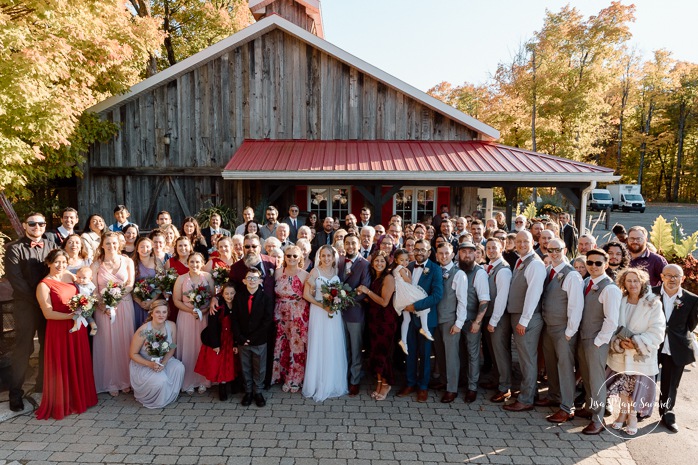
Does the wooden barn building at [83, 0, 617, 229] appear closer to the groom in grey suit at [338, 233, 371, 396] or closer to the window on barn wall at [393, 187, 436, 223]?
the window on barn wall at [393, 187, 436, 223]

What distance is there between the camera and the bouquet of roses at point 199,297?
18.6ft

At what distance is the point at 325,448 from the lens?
4.63 m

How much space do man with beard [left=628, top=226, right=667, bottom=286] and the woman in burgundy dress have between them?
352cm

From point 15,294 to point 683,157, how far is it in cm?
5336

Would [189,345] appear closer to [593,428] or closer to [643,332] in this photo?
[593,428]

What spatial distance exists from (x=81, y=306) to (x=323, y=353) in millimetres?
2977

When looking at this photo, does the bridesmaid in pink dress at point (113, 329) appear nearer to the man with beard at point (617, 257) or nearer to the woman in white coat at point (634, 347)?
the woman in white coat at point (634, 347)

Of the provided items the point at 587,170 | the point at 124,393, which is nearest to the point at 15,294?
the point at 124,393

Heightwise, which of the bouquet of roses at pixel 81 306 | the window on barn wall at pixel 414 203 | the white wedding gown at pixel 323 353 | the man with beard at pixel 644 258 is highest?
the window on barn wall at pixel 414 203

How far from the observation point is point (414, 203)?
13.2 meters

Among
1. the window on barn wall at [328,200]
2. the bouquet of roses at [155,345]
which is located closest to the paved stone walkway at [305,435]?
the bouquet of roses at [155,345]

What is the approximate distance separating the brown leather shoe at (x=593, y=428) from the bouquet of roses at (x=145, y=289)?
5.42 m

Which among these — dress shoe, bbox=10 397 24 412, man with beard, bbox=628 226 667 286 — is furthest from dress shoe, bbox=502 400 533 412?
dress shoe, bbox=10 397 24 412

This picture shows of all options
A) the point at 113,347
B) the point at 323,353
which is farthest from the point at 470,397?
the point at 113,347
